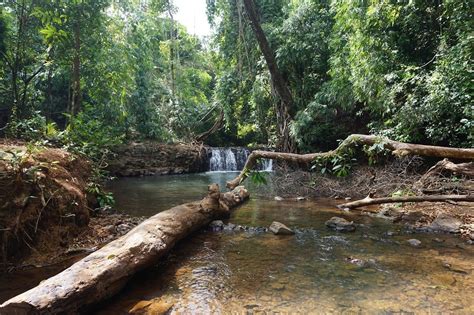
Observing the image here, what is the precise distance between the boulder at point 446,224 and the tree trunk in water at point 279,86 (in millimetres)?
6536

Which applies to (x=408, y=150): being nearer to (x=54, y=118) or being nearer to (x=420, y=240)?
(x=420, y=240)

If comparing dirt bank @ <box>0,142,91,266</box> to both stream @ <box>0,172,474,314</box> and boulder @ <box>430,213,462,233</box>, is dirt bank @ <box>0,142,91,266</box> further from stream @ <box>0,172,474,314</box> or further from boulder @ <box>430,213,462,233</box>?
boulder @ <box>430,213,462,233</box>

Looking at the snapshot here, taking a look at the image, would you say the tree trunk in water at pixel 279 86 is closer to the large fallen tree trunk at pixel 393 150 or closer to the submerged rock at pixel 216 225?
the large fallen tree trunk at pixel 393 150

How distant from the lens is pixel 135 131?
18031 mm

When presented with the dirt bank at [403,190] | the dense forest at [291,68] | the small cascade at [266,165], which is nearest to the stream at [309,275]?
the dirt bank at [403,190]

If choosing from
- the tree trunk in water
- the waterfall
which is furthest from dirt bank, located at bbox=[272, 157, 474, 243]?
the waterfall

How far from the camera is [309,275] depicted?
360 centimetres

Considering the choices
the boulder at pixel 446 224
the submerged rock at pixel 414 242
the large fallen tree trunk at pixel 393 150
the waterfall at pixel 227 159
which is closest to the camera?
the large fallen tree trunk at pixel 393 150

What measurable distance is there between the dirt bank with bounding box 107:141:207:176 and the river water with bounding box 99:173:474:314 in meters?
11.3

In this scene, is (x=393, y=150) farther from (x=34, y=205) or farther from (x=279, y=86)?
(x=279, y=86)

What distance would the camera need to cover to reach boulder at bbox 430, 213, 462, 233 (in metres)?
5.09

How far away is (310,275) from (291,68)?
1006cm

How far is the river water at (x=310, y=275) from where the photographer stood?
9.65ft

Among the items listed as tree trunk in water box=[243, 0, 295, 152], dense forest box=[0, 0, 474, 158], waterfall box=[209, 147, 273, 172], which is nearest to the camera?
→ dense forest box=[0, 0, 474, 158]
